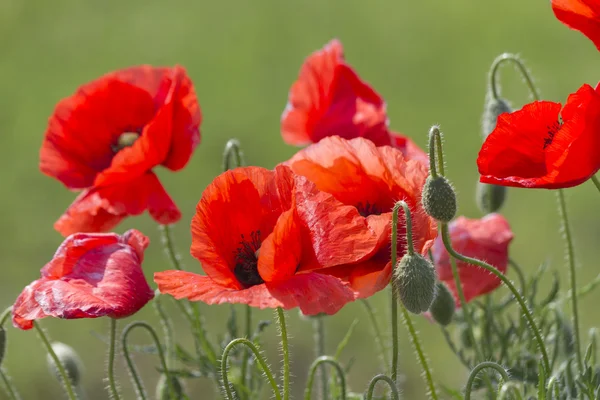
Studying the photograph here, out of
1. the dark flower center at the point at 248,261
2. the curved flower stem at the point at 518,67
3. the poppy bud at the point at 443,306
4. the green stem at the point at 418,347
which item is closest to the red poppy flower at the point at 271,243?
the dark flower center at the point at 248,261

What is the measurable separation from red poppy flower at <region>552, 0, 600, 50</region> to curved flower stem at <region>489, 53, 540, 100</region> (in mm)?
158

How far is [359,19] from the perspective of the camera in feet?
14.0

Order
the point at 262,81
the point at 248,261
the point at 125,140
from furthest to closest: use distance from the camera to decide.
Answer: the point at 262,81 < the point at 125,140 < the point at 248,261

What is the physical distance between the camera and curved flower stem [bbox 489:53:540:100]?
48.5 inches

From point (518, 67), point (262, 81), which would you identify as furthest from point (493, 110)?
point (262, 81)

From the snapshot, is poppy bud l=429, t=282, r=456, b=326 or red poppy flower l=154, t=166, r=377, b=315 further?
poppy bud l=429, t=282, r=456, b=326

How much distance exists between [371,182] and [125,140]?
45 centimetres

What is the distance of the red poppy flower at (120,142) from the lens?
131cm

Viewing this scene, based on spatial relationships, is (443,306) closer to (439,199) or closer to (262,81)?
(439,199)

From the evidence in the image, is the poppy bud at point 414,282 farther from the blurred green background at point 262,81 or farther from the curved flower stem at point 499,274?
the blurred green background at point 262,81

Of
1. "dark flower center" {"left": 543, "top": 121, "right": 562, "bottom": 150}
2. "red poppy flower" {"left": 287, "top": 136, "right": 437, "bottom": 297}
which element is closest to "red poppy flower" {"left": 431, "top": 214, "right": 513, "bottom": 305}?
"red poppy flower" {"left": 287, "top": 136, "right": 437, "bottom": 297}

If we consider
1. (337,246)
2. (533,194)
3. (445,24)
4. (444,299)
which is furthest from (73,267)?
(445,24)

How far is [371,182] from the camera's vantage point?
1.15m

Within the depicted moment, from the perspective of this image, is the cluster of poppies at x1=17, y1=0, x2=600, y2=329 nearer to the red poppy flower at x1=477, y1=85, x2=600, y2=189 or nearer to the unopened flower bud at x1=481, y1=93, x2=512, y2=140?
the red poppy flower at x1=477, y1=85, x2=600, y2=189
